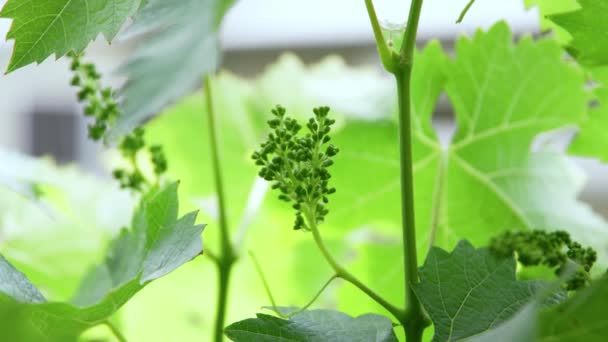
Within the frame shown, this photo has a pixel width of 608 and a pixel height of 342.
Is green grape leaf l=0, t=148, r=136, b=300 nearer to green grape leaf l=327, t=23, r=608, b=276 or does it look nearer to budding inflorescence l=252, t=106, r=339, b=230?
green grape leaf l=327, t=23, r=608, b=276

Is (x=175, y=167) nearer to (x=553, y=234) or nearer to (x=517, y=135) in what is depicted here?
(x=517, y=135)

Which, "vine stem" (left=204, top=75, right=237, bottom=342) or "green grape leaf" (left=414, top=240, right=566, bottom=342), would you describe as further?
"vine stem" (left=204, top=75, right=237, bottom=342)

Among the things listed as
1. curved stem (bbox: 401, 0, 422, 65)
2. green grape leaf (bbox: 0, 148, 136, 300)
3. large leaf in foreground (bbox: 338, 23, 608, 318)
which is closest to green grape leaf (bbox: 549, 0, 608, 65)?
curved stem (bbox: 401, 0, 422, 65)

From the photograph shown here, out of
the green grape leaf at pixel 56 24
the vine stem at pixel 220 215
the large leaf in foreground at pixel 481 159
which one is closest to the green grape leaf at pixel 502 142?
the large leaf in foreground at pixel 481 159

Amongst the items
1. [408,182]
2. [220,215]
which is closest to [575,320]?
[408,182]

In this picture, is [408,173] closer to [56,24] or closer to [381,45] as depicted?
[381,45]

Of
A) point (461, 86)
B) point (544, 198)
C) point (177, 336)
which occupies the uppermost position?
point (461, 86)

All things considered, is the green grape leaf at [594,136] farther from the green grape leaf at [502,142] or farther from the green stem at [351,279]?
the green stem at [351,279]

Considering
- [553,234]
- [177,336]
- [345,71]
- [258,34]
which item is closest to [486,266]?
[553,234]
